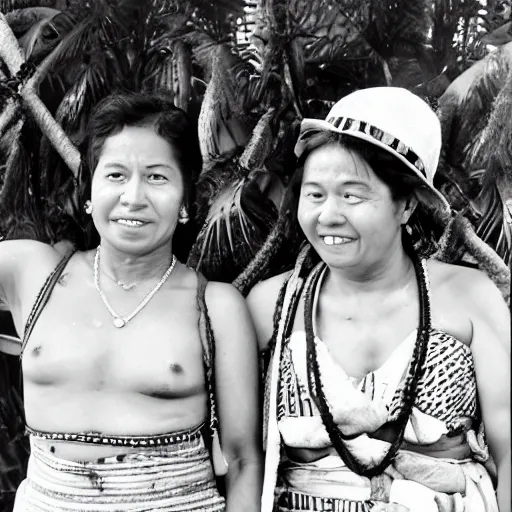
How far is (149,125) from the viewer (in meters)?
2.42

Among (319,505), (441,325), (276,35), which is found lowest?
(319,505)

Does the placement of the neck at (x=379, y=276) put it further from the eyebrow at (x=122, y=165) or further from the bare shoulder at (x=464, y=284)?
the eyebrow at (x=122, y=165)

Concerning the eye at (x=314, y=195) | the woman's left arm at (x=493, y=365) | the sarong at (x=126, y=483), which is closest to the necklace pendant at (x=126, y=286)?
the sarong at (x=126, y=483)

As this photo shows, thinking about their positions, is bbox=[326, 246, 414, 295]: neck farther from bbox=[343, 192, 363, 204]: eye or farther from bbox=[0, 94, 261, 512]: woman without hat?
bbox=[0, 94, 261, 512]: woman without hat

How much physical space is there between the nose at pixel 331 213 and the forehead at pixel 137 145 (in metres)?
0.49

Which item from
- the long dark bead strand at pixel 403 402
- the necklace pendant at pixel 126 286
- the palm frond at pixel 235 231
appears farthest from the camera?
the palm frond at pixel 235 231

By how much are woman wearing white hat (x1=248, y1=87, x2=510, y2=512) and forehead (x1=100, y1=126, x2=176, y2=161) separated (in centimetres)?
41

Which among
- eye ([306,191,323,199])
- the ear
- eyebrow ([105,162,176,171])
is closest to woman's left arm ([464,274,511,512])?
A: the ear

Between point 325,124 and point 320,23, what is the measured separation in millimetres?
681

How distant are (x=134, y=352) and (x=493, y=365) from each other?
3.39ft

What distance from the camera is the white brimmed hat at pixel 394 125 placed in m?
2.29

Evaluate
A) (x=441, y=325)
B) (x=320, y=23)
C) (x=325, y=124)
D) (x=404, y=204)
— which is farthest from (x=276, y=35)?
(x=441, y=325)

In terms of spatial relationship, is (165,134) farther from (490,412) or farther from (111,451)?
(490,412)

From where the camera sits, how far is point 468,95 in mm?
2668
